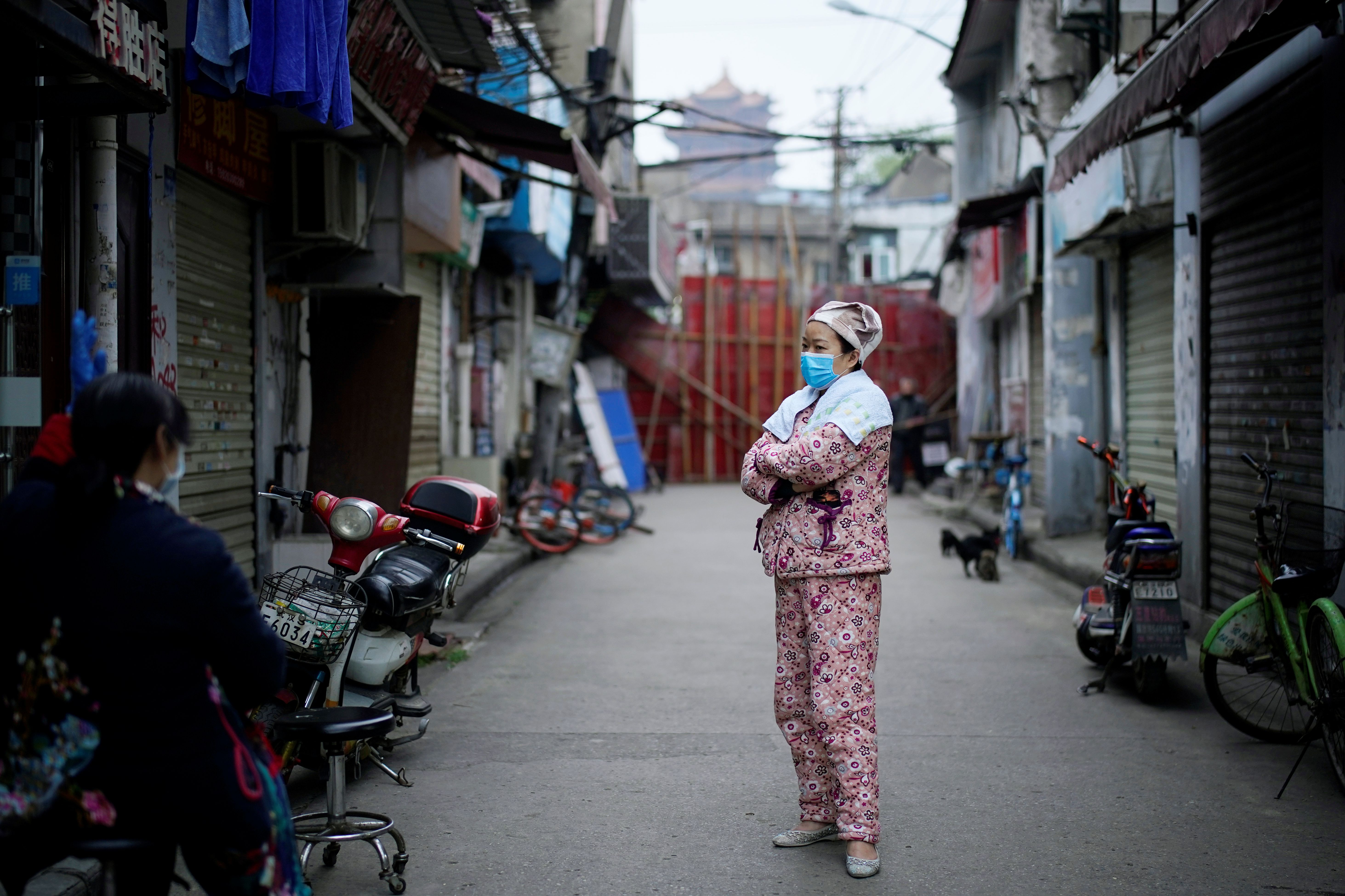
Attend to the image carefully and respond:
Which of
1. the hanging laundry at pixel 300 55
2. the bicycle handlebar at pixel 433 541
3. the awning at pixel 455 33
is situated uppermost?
the awning at pixel 455 33

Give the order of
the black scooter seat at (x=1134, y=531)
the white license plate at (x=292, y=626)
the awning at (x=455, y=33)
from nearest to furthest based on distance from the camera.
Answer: the white license plate at (x=292, y=626)
the black scooter seat at (x=1134, y=531)
the awning at (x=455, y=33)

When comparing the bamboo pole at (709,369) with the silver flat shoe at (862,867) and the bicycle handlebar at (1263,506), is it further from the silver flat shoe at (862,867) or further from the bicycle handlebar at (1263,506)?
the silver flat shoe at (862,867)

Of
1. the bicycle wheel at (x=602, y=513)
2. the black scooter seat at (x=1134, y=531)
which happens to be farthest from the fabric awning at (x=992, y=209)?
the black scooter seat at (x=1134, y=531)

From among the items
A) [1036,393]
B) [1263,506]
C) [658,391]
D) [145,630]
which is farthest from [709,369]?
[145,630]

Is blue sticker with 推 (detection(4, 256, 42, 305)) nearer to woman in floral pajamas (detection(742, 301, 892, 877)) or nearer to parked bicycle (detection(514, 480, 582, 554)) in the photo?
woman in floral pajamas (detection(742, 301, 892, 877))

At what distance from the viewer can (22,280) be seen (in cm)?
411

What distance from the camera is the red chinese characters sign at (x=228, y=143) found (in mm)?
6340

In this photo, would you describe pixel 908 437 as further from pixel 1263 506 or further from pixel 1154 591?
pixel 1263 506

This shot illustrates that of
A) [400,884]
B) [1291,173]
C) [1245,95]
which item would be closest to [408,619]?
[400,884]

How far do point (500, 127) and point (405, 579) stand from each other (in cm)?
483

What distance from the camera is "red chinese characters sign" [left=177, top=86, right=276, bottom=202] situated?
6.34 metres

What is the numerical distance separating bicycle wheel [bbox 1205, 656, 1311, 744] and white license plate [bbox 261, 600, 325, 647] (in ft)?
12.6

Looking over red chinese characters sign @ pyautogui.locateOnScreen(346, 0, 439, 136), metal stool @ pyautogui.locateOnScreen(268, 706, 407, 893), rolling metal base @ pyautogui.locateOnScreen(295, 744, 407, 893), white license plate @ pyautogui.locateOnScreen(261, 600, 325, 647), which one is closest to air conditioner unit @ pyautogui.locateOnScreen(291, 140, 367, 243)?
red chinese characters sign @ pyautogui.locateOnScreen(346, 0, 439, 136)

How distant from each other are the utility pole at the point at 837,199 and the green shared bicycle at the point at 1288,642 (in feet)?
71.7
